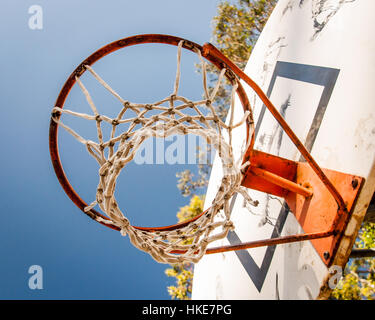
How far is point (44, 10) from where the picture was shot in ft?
19.7

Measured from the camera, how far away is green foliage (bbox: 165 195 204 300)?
5879 millimetres

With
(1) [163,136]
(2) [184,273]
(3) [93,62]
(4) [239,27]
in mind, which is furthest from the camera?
(4) [239,27]

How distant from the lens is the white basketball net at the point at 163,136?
1.67 m

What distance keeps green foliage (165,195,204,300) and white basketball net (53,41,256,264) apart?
3988 mm

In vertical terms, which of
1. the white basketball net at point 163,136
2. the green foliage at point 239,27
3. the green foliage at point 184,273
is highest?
the green foliage at point 239,27

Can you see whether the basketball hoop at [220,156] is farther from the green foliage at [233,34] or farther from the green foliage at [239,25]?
the green foliage at [239,25]

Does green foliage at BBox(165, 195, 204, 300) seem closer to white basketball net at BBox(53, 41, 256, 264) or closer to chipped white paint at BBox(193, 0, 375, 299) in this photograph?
chipped white paint at BBox(193, 0, 375, 299)

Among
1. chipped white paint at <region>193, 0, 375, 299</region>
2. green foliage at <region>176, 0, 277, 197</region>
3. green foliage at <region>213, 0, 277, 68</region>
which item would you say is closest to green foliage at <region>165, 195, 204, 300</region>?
green foliage at <region>176, 0, 277, 197</region>

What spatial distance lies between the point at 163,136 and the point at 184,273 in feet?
15.7

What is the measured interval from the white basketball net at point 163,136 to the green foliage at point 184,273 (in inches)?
157

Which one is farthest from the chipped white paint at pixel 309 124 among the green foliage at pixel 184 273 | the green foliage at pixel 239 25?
the green foliage at pixel 239 25

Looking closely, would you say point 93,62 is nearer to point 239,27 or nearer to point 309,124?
point 309,124

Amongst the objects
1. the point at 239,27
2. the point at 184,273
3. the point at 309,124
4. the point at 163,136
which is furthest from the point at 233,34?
the point at 163,136

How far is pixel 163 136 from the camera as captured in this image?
5.48ft
